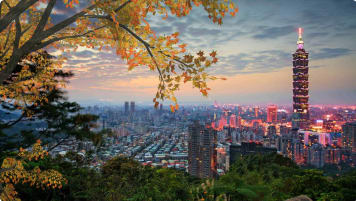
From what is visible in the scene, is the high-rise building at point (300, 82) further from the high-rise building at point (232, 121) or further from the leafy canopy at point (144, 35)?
the leafy canopy at point (144, 35)

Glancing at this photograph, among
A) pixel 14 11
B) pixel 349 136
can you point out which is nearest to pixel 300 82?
pixel 349 136

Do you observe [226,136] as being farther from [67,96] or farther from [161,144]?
[67,96]

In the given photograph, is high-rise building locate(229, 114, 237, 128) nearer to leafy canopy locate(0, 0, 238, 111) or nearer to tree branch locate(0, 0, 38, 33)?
leafy canopy locate(0, 0, 238, 111)

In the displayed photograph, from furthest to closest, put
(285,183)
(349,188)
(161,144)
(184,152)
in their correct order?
(184,152), (161,144), (285,183), (349,188)

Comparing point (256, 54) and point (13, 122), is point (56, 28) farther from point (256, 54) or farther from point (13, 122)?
point (256, 54)

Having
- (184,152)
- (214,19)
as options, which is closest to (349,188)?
(214,19)

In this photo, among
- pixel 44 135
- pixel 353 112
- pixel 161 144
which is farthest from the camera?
pixel 353 112

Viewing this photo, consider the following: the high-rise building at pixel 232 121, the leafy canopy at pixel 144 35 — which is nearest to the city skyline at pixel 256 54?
the leafy canopy at pixel 144 35
